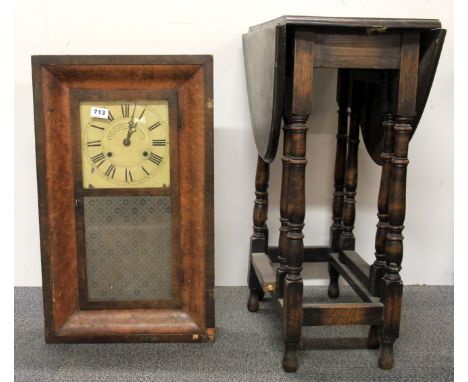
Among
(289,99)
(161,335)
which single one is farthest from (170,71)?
(161,335)

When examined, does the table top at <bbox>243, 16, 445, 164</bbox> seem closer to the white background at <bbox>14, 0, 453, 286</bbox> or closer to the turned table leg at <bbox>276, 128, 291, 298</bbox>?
the turned table leg at <bbox>276, 128, 291, 298</bbox>

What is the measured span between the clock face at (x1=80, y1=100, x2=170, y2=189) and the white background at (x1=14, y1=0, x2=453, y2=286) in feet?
1.66

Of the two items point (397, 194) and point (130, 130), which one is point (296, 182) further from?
point (130, 130)

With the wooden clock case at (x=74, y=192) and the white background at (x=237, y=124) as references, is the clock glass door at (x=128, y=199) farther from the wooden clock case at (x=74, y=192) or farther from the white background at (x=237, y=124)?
the white background at (x=237, y=124)

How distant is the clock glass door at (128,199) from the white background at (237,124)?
19.8 inches

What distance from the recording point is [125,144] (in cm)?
185

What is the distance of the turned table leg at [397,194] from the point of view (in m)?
1.65

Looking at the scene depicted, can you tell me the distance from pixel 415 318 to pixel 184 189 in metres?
1.05

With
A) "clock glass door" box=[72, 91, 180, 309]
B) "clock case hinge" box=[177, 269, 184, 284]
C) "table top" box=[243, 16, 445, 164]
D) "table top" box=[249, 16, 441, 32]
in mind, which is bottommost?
"clock case hinge" box=[177, 269, 184, 284]

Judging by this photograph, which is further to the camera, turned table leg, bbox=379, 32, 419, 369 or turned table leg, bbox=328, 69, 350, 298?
turned table leg, bbox=328, 69, 350, 298

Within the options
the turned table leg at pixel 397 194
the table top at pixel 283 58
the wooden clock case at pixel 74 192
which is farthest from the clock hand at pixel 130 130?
the turned table leg at pixel 397 194

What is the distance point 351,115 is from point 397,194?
560 mm

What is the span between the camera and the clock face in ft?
6.00

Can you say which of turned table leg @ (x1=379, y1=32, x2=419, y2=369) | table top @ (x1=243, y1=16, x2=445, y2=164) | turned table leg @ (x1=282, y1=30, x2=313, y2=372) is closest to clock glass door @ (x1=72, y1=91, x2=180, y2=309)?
table top @ (x1=243, y1=16, x2=445, y2=164)
